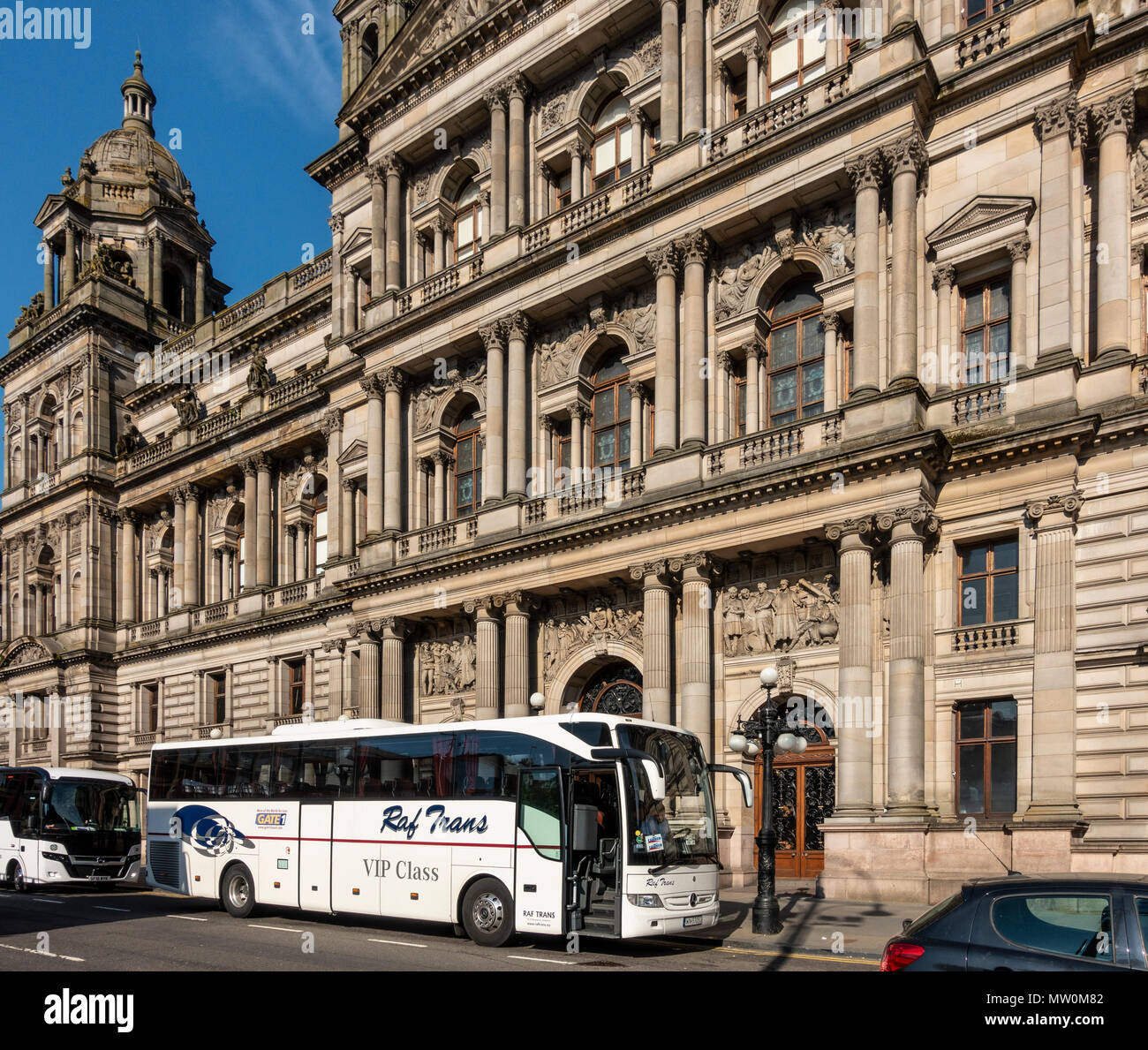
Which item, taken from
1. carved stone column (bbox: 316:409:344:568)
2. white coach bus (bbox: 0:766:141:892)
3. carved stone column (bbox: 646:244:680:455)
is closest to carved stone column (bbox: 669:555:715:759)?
carved stone column (bbox: 646:244:680:455)

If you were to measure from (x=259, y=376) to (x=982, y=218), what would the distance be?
29233mm

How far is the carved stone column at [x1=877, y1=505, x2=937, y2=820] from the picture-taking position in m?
20.7

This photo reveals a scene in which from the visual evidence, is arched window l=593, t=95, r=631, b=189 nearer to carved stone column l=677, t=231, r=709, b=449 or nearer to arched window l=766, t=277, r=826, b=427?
carved stone column l=677, t=231, r=709, b=449

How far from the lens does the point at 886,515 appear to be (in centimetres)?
2155

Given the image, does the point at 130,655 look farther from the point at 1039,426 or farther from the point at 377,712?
the point at 1039,426

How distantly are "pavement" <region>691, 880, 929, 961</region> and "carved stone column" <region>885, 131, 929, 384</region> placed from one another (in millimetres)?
10553

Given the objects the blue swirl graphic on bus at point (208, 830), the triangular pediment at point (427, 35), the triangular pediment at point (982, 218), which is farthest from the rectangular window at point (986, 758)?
the triangular pediment at point (427, 35)

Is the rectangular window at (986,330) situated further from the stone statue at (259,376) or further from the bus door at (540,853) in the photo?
the stone statue at (259,376)

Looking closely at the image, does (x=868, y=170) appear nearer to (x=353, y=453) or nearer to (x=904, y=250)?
(x=904, y=250)

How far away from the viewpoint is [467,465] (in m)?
32.9

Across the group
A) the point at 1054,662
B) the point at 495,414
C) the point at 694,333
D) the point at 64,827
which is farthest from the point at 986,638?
the point at 64,827

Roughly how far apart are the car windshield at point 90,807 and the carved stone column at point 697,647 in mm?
15366

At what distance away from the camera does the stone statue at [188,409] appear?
46188mm

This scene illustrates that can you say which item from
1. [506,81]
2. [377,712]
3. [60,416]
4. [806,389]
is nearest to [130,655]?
[60,416]
